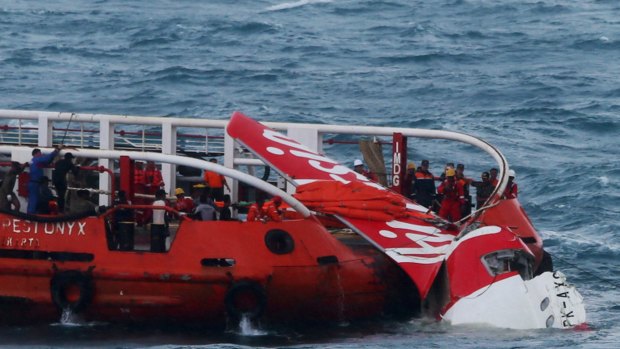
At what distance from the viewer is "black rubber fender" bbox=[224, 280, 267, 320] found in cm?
2088

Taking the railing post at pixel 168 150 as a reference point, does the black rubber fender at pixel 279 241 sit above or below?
below

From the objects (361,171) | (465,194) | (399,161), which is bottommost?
(465,194)

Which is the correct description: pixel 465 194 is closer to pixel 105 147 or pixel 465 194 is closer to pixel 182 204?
pixel 182 204

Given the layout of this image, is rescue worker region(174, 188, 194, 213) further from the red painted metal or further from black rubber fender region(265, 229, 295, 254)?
the red painted metal

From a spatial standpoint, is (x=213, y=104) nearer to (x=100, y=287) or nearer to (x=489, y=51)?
(x=489, y=51)

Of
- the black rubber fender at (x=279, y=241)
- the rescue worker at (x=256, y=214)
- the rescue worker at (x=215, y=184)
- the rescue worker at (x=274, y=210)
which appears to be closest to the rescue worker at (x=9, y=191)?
the rescue worker at (x=215, y=184)

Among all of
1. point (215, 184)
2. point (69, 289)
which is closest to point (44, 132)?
point (215, 184)

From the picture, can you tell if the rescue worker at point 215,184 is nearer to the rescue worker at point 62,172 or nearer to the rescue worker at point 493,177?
the rescue worker at point 62,172

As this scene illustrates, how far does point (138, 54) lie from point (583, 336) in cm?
3663

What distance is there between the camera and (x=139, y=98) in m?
46.1

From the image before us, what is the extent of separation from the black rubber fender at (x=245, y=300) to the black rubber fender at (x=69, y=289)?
6.73 feet

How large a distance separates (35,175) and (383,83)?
27278mm

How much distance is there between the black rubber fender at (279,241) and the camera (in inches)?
829

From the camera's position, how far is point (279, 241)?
2112 cm
